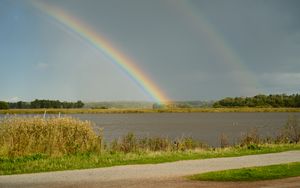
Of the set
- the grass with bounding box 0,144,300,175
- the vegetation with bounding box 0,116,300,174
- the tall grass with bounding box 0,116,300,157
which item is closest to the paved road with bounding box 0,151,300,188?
the grass with bounding box 0,144,300,175

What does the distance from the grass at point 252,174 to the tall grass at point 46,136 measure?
8.45 metres

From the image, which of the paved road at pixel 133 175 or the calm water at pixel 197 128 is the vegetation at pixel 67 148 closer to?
the paved road at pixel 133 175

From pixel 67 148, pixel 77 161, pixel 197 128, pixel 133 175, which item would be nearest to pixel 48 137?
pixel 67 148

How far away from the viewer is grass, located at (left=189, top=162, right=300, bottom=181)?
13148 mm

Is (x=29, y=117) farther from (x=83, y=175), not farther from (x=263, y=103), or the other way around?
(x=263, y=103)

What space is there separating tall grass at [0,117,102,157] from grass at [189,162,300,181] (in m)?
8.45

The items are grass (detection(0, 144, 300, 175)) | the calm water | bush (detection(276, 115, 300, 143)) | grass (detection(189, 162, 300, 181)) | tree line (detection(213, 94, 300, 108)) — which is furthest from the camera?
tree line (detection(213, 94, 300, 108))

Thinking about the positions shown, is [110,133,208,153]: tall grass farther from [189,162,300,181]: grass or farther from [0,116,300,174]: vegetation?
[189,162,300,181]: grass

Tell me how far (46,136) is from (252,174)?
10344mm

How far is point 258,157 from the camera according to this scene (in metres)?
18.2

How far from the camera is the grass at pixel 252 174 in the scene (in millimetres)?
13148

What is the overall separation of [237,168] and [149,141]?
1076cm

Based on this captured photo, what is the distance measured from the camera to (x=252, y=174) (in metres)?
13.6

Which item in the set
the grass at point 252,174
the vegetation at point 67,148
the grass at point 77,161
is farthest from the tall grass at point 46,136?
the grass at point 252,174
